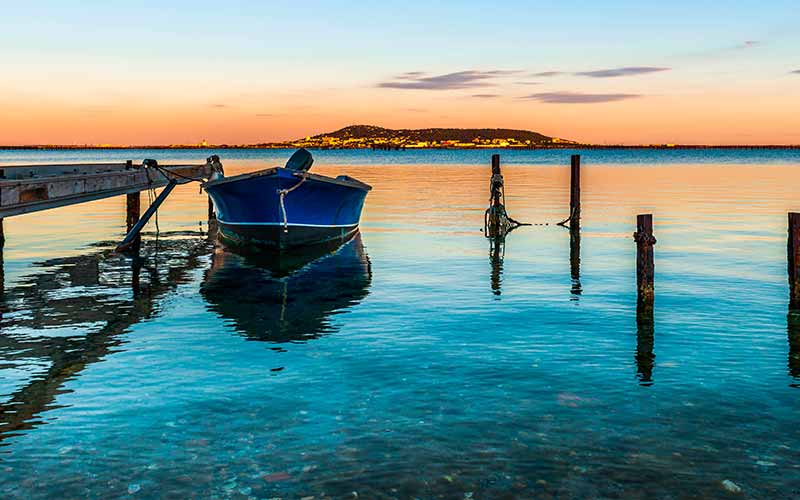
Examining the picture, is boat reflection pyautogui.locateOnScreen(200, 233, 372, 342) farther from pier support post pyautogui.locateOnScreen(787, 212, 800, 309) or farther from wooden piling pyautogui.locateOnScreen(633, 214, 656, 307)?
pier support post pyautogui.locateOnScreen(787, 212, 800, 309)

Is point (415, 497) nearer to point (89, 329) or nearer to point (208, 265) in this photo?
point (89, 329)

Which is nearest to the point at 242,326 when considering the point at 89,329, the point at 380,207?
the point at 89,329

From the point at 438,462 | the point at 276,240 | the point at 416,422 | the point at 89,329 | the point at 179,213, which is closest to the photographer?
the point at 438,462

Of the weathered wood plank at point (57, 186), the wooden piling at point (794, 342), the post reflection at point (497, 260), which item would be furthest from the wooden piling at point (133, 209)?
the wooden piling at point (794, 342)

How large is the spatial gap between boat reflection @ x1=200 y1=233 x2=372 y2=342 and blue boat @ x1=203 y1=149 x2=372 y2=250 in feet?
2.21

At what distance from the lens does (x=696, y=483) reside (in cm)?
703

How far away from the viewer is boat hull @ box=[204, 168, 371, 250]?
902 inches

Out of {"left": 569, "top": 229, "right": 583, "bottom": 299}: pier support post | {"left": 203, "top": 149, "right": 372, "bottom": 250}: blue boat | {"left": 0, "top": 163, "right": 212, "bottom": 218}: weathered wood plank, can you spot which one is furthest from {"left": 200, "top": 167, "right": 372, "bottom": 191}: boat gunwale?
{"left": 569, "top": 229, "right": 583, "bottom": 299}: pier support post

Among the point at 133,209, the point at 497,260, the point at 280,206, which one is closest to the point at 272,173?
the point at 280,206

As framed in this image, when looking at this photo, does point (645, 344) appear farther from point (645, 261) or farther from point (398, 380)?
point (398, 380)

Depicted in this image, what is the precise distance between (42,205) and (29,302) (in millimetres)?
2224

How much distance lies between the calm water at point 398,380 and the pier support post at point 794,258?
37 centimetres

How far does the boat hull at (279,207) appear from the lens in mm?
22922

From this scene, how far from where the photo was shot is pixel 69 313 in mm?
14586
